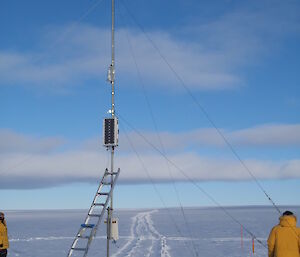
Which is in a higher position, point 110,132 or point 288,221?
point 110,132

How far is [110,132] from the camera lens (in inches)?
432

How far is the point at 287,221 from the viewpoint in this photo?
6504mm

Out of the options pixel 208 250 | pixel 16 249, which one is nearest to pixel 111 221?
pixel 208 250

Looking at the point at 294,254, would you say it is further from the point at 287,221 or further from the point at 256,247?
the point at 256,247

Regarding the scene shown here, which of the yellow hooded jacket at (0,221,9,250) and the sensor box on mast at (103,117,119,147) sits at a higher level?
the sensor box on mast at (103,117,119,147)

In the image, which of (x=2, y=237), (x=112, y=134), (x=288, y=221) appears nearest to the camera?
(x=288, y=221)

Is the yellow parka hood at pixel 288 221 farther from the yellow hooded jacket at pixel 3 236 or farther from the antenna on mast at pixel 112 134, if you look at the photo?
the yellow hooded jacket at pixel 3 236

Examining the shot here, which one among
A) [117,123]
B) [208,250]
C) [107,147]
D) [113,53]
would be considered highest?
[113,53]

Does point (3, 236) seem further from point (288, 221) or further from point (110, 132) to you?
point (288, 221)

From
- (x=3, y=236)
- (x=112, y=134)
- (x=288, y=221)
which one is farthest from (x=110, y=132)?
(x=288, y=221)

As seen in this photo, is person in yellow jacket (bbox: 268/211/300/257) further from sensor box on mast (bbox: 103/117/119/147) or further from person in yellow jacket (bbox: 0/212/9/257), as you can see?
person in yellow jacket (bbox: 0/212/9/257)

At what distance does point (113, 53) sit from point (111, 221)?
492 centimetres

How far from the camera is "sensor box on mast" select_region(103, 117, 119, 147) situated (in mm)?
10906

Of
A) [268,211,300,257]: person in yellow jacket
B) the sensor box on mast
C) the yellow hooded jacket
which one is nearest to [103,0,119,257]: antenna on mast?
the sensor box on mast
